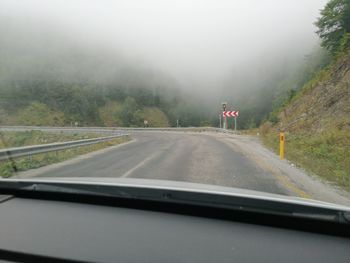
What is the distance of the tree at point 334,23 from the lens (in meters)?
37.9

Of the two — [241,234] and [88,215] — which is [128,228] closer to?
[88,215]

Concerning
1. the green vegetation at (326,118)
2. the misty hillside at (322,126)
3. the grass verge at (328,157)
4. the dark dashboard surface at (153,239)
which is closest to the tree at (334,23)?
the green vegetation at (326,118)

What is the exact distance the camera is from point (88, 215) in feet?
9.81

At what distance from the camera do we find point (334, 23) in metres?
40.0

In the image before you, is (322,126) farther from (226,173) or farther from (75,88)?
(75,88)

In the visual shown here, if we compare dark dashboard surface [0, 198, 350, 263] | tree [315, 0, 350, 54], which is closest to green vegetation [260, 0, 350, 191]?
tree [315, 0, 350, 54]

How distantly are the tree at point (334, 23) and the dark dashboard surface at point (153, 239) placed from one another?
125 ft

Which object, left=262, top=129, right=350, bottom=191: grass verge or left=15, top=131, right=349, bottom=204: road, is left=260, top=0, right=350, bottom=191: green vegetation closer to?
left=262, top=129, right=350, bottom=191: grass verge

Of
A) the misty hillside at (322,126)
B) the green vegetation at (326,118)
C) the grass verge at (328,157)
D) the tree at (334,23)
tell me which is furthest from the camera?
the tree at (334,23)

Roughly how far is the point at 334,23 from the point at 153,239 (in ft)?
138

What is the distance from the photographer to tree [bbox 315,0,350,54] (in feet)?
124

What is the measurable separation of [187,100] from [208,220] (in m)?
134

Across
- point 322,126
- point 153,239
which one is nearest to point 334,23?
point 322,126

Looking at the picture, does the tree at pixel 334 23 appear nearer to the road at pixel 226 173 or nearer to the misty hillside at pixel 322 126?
the misty hillside at pixel 322 126
